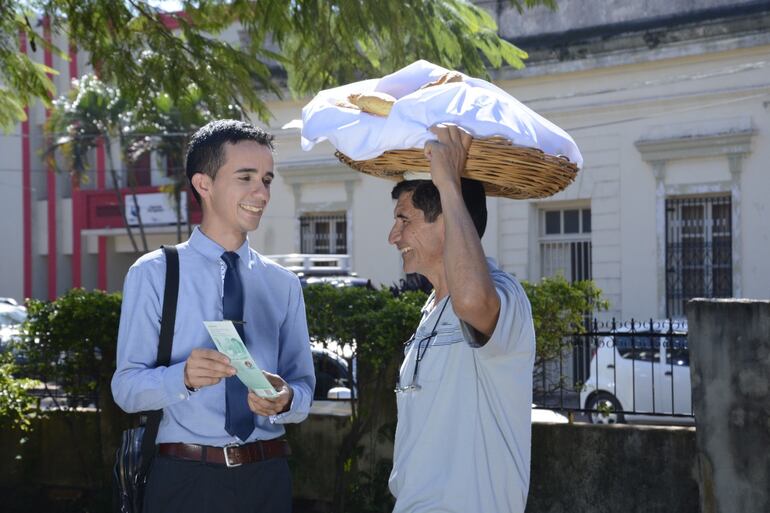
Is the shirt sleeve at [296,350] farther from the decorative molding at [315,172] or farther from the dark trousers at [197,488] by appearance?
the decorative molding at [315,172]

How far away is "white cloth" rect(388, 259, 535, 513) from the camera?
3115 millimetres

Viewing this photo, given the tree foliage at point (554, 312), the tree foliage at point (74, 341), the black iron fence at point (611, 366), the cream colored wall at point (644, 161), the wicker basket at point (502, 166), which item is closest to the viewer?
the wicker basket at point (502, 166)

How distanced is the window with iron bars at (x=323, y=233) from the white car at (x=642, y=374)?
9919mm

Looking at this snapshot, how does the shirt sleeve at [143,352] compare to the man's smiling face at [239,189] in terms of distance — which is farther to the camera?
the man's smiling face at [239,189]

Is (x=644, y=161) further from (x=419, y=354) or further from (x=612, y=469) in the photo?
(x=419, y=354)

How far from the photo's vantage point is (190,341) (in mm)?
3570

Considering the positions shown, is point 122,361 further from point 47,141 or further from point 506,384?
point 47,141

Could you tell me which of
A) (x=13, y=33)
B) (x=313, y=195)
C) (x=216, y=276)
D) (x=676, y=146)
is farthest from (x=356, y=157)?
(x=313, y=195)

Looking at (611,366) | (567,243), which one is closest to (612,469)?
(611,366)

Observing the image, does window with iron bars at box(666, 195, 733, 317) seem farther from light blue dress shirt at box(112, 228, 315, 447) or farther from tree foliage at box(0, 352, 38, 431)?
light blue dress shirt at box(112, 228, 315, 447)

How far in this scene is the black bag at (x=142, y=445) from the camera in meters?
3.52

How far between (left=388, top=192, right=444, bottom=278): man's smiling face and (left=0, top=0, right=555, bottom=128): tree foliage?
403 centimetres

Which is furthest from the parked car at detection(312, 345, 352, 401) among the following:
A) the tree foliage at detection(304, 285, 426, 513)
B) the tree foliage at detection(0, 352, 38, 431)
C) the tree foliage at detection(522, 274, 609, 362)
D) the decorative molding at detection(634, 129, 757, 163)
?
the decorative molding at detection(634, 129, 757, 163)

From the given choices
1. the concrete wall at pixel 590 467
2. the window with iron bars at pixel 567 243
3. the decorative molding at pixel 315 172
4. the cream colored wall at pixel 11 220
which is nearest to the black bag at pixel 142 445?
the concrete wall at pixel 590 467
